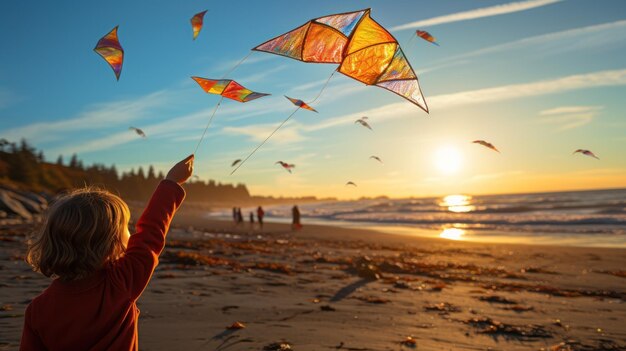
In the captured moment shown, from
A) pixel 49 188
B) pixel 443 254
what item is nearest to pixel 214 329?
pixel 443 254

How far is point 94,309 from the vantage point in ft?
6.11

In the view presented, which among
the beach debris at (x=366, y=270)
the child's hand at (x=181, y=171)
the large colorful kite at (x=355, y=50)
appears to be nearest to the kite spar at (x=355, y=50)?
the large colorful kite at (x=355, y=50)

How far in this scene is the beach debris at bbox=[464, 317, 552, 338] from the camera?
5.31 m

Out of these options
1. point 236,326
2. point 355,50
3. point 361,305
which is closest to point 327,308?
point 361,305

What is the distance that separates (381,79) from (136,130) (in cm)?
474

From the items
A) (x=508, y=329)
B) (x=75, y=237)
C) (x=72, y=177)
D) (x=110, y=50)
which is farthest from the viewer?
(x=72, y=177)

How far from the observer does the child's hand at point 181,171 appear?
2.24m

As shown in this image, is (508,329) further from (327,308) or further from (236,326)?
(236,326)

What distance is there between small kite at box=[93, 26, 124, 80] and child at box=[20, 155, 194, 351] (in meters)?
Answer: 3.74

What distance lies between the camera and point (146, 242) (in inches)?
80.6

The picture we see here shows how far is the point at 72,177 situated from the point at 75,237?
60936 millimetres

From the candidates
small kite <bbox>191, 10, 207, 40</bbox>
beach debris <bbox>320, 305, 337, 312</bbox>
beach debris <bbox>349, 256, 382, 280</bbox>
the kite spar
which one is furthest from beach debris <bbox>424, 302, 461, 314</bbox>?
small kite <bbox>191, 10, 207, 40</bbox>

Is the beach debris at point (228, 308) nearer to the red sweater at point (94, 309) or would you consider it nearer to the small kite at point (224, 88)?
the small kite at point (224, 88)

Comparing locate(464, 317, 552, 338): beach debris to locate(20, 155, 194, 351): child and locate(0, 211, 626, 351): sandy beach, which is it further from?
locate(20, 155, 194, 351): child
